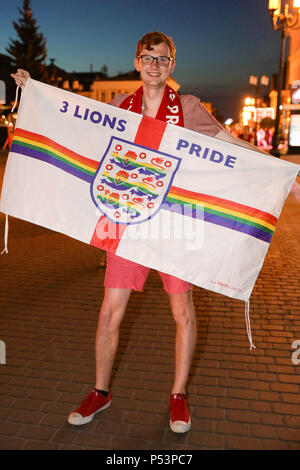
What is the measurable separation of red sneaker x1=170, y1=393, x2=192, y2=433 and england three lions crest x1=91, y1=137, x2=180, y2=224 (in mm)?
1184

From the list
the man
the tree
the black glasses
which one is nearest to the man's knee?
the man

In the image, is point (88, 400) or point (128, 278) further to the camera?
point (88, 400)

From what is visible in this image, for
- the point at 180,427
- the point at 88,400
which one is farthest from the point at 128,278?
the point at 180,427

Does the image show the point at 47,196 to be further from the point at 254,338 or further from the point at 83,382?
the point at 254,338

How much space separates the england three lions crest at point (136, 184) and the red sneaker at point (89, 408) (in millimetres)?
1174

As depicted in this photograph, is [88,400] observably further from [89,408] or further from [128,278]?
[128,278]

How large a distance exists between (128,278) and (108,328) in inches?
14.4

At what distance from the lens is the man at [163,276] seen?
9.14 feet

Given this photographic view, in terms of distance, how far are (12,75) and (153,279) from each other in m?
3.60

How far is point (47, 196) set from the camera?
117 inches

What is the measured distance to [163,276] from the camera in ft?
9.58

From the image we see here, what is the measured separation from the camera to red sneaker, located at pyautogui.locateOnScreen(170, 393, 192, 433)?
9.36ft

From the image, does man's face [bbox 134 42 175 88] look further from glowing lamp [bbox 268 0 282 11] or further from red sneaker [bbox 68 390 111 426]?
glowing lamp [bbox 268 0 282 11]

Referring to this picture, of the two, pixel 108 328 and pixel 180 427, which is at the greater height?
pixel 108 328
